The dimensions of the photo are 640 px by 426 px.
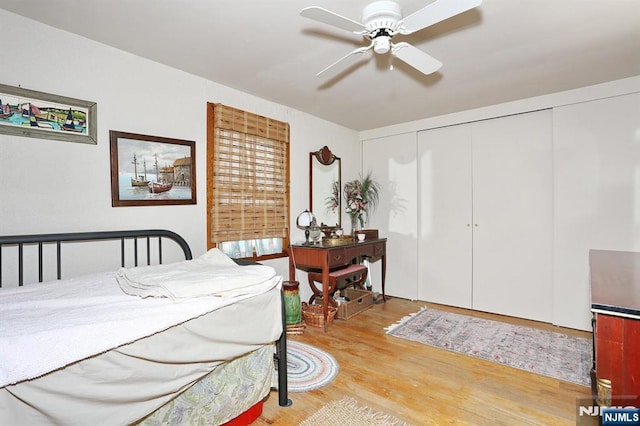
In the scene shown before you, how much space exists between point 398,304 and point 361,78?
9.02 ft

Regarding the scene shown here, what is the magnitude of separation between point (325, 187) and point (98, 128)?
2.56m

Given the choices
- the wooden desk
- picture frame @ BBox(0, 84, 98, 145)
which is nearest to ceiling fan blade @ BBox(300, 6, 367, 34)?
picture frame @ BBox(0, 84, 98, 145)

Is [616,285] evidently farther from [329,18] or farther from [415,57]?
[329,18]

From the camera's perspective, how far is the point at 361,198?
4301 millimetres

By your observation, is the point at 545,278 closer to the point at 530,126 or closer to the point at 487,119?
the point at 530,126

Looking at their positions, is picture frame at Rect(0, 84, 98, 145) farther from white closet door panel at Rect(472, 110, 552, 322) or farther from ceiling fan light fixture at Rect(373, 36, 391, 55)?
white closet door panel at Rect(472, 110, 552, 322)

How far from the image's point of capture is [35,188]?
1924 millimetres

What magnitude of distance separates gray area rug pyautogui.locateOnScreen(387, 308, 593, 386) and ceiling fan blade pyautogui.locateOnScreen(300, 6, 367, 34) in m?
2.56

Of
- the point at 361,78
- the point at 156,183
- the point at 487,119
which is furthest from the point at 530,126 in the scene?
the point at 156,183

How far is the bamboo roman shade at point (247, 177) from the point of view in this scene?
2.89 meters

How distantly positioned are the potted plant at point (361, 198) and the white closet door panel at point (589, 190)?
2111 mm

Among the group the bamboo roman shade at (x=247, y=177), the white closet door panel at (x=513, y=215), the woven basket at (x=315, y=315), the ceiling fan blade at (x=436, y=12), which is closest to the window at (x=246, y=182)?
the bamboo roman shade at (x=247, y=177)

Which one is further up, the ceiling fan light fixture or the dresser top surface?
the ceiling fan light fixture

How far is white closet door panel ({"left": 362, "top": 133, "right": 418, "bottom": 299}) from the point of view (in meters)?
4.25
